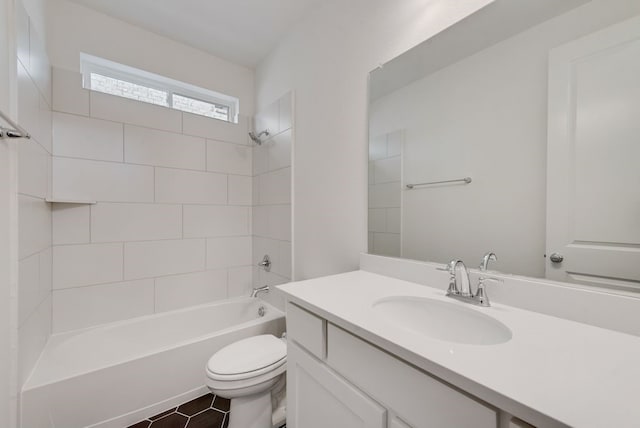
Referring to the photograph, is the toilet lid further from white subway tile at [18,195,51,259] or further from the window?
the window

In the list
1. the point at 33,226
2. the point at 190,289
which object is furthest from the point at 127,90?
the point at 190,289

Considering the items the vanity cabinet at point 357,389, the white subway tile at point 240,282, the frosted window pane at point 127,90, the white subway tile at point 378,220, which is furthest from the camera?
the white subway tile at point 240,282

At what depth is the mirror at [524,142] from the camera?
2.31ft

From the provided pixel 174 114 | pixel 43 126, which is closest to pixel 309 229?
pixel 174 114

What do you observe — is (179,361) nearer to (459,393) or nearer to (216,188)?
(216,188)

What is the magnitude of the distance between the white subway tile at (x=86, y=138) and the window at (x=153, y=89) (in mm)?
280

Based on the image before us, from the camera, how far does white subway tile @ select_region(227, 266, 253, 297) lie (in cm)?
232

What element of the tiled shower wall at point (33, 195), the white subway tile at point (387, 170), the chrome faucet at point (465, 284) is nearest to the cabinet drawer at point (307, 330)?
the chrome faucet at point (465, 284)

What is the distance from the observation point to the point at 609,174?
71 centimetres

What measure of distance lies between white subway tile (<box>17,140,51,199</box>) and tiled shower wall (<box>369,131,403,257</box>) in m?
1.59

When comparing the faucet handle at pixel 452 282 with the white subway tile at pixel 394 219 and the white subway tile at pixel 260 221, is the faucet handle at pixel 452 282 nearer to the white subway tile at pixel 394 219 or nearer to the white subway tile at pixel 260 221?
the white subway tile at pixel 394 219

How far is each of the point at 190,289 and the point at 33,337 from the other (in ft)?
2.94

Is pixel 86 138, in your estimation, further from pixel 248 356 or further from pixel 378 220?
pixel 378 220

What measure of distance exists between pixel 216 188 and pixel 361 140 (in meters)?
1.42
